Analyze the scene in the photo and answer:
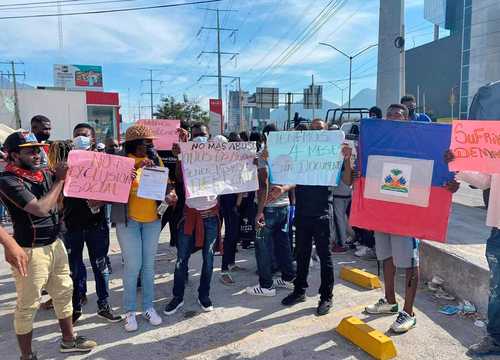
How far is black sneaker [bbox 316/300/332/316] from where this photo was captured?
4.18m

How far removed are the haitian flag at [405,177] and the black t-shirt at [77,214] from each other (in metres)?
2.82

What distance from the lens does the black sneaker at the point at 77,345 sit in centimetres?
347

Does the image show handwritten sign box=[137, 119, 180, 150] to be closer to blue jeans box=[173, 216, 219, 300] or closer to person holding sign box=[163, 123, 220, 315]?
person holding sign box=[163, 123, 220, 315]

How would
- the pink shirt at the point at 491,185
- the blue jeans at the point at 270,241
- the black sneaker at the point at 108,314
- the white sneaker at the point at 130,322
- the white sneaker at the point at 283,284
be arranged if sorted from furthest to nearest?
the white sneaker at the point at 283,284 → the blue jeans at the point at 270,241 → the black sneaker at the point at 108,314 → the white sneaker at the point at 130,322 → the pink shirt at the point at 491,185

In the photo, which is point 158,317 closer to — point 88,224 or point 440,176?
point 88,224

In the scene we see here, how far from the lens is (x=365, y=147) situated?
385 cm

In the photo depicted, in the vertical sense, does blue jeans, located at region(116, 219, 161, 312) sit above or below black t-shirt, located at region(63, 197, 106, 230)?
below

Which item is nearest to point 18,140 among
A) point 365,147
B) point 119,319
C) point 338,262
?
point 119,319

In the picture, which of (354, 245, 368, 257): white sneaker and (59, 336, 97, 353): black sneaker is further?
(354, 245, 368, 257): white sneaker

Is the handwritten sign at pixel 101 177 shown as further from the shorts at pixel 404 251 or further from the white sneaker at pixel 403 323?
the white sneaker at pixel 403 323

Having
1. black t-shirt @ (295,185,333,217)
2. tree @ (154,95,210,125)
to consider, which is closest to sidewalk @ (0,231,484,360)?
black t-shirt @ (295,185,333,217)

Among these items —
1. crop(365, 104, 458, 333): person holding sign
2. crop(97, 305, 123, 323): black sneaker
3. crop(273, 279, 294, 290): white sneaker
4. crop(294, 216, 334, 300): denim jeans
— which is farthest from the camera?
crop(273, 279, 294, 290): white sneaker

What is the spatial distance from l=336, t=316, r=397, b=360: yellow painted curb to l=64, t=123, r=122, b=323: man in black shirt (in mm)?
2360

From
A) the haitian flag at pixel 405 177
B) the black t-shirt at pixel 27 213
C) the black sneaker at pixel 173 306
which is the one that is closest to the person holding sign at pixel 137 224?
the black sneaker at pixel 173 306
